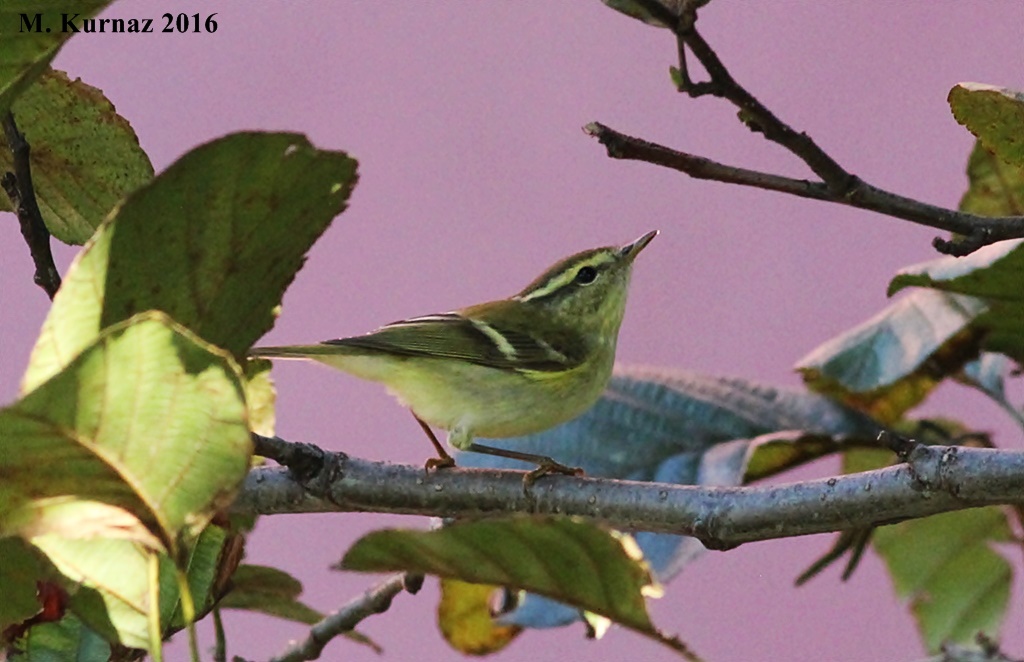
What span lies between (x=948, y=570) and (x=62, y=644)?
989mm

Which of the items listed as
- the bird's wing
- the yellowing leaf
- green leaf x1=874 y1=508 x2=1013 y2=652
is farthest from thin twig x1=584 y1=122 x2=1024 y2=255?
green leaf x1=874 y1=508 x2=1013 y2=652

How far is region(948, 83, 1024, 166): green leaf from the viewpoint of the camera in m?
0.74

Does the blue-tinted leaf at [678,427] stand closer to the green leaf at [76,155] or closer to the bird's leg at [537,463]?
the bird's leg at [537,463]

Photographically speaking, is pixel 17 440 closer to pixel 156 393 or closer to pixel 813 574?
pixel 156 393

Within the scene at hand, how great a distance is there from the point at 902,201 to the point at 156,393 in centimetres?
39

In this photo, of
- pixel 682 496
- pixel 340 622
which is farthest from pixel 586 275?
pixel 682 496

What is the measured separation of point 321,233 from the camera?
637mm

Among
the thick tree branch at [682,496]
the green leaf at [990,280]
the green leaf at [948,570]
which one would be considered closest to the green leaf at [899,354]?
the green leaf at [990,280]

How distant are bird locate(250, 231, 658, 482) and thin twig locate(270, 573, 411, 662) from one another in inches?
9.5

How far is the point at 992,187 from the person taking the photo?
1.19 metres

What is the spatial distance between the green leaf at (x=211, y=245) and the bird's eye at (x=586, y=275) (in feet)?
2.96

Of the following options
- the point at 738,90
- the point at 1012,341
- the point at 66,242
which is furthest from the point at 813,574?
the point at 66,242

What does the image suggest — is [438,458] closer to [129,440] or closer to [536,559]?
[536,559]

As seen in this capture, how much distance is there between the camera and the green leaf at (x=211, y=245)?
1.75 feet
